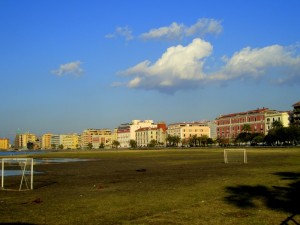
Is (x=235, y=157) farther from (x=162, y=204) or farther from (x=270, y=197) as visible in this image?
(x=162, y=204)

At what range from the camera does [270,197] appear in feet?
62.4

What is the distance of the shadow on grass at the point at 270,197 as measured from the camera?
1627cm

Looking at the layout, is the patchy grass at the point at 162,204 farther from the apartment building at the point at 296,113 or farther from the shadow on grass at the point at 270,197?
the apartment building at the point at 296,113

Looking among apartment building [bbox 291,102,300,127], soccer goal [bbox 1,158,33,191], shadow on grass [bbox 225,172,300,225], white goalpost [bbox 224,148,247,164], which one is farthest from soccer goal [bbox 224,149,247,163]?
apartment building [bbox 291,102,300,127]

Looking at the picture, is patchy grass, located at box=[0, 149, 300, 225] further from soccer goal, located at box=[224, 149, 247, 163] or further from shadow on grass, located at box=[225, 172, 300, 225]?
soccer goal, located at box=[224, 149, 247, 163]

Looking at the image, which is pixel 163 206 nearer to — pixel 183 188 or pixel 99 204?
pixel 99 204

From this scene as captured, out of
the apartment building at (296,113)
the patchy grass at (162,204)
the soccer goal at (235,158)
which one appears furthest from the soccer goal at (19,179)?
the apartment building at (296,113)

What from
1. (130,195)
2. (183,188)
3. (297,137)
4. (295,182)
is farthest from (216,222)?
(297,137)

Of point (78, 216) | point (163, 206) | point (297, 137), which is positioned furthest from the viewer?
point (297, 137)

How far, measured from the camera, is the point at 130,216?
15289 millimetres

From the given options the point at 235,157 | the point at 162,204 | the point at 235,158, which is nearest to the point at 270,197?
the point at 162,204

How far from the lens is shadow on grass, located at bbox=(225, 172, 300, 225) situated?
53.4 ft

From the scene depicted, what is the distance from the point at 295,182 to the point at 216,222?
500 inches

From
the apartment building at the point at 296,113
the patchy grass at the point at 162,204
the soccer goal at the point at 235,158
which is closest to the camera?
the patchy grass at the point at 162,204
